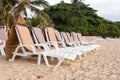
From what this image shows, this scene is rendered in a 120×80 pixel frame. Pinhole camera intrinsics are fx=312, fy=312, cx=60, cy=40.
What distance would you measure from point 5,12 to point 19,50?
1494cm

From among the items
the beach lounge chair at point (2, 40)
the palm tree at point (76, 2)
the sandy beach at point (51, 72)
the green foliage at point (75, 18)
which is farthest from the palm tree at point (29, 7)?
the palm tree at point (76, 2)

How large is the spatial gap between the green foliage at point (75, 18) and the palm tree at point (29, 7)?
1106cm

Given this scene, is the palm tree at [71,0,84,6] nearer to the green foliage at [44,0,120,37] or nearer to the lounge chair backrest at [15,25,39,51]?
the green foliage at [44,0,120,37]

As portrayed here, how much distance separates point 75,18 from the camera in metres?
44.5

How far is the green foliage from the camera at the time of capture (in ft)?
138

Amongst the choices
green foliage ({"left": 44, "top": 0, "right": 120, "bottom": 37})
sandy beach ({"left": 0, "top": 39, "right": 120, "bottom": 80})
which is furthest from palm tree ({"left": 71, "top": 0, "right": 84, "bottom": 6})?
sandy beach ({"left": 0, "top": 39, "right": 120, "bottom": 80})

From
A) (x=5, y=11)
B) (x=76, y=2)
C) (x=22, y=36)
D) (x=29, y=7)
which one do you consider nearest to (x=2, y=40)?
(x=22, y=36)

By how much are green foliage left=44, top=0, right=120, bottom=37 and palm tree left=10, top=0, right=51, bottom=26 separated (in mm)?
11059

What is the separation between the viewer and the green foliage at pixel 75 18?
42.0 m

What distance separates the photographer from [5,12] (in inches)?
882

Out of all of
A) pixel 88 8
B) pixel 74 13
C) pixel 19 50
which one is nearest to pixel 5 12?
pixel 19 50

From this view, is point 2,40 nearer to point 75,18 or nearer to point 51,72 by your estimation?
point 51,72

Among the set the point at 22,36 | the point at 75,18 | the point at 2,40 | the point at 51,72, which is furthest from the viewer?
the point at 75,18

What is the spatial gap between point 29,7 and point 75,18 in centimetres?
2156
